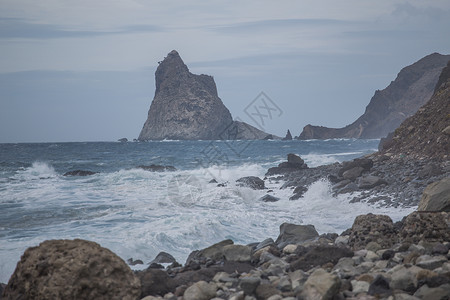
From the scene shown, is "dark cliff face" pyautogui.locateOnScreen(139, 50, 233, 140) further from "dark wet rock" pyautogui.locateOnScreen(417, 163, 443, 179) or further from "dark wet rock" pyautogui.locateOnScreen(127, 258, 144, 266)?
"dark wet rock" pyautogui.locateOnScreen(127, 258, 144, 266)

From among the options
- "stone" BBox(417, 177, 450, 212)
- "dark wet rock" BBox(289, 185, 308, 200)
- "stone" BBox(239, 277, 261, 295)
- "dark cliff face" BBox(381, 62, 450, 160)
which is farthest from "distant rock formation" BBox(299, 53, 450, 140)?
"stone" BBox(239, 277, 261, 295)

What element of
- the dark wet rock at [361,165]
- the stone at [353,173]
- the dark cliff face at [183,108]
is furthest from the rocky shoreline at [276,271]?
the dark cliff face at [183,108]

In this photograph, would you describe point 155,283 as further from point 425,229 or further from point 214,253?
point 425,229

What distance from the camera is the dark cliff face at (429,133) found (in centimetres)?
1473

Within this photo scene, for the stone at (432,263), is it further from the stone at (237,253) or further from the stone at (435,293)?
the stone at (237,253)

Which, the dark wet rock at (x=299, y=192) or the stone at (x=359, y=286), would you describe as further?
the dark wet rock at (x=299, y=192)

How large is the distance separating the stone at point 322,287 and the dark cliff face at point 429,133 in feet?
38.6

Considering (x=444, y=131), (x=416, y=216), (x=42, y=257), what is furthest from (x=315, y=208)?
(x=42, y=257)

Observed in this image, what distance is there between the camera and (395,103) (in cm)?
10562

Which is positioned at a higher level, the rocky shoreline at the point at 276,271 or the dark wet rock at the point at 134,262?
the rocky shoreline at the point at 276,271

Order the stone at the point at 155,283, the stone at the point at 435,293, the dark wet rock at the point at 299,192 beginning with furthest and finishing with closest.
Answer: the dark wet rock at the point at 299,192, the stone at the point at 155,283, the stone at the point at 435,293

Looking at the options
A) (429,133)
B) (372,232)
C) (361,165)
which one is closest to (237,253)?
(372,232)

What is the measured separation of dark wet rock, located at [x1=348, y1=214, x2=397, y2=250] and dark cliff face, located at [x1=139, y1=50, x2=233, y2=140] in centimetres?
11010

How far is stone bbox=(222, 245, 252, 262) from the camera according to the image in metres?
5.84
